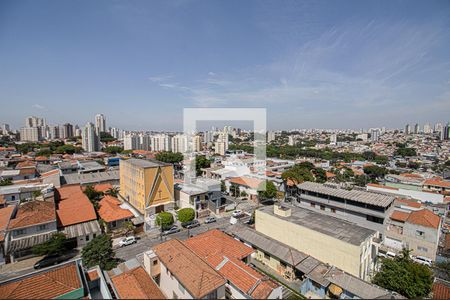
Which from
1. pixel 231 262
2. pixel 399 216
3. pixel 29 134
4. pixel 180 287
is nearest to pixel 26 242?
pixel 180 287

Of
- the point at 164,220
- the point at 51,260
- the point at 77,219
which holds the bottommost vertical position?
the point at 51,260

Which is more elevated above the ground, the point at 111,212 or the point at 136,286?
the point at 136,286

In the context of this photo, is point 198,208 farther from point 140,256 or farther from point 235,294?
point 235,294

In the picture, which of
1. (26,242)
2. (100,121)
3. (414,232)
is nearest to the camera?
(26,242)

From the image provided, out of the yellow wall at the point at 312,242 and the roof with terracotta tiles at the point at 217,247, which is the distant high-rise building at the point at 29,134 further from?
the yellow wall at the point at 312,242

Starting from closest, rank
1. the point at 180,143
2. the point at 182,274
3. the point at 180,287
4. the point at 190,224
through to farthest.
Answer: the point at 180,287 < the point at 182,274 < the point at 190,224 < the point at 180,143

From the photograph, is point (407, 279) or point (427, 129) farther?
point (427, 129)

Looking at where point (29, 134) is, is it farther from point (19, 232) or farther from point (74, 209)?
point (19, 232)
